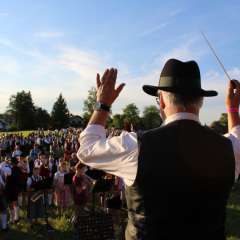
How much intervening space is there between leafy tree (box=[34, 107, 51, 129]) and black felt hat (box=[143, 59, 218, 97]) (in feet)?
270

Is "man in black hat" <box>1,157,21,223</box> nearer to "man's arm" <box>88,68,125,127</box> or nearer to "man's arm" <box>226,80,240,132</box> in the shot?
"man's arm" <box>88,68,125,127</box>

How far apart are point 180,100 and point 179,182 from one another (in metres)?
0.50

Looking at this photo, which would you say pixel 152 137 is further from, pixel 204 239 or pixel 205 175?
pixel 204 239

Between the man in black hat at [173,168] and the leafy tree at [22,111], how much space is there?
280ft

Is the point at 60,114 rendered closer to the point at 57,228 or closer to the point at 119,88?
the point at 57,228

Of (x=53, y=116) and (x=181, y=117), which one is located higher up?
(x=53, y=116)

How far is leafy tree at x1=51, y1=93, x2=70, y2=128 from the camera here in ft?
280

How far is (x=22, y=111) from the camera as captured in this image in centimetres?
8431

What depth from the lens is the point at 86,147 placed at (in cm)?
147

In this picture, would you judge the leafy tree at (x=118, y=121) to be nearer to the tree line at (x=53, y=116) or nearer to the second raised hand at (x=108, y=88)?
the tree line at (x=53, y=116)

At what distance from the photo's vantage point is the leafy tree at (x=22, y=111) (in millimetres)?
82688

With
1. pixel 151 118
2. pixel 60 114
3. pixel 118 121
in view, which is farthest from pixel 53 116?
pixel 151 118

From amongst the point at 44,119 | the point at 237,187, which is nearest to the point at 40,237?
the point at 237,187

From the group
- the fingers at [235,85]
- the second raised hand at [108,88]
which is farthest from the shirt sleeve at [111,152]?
the fingers at [235,85]
